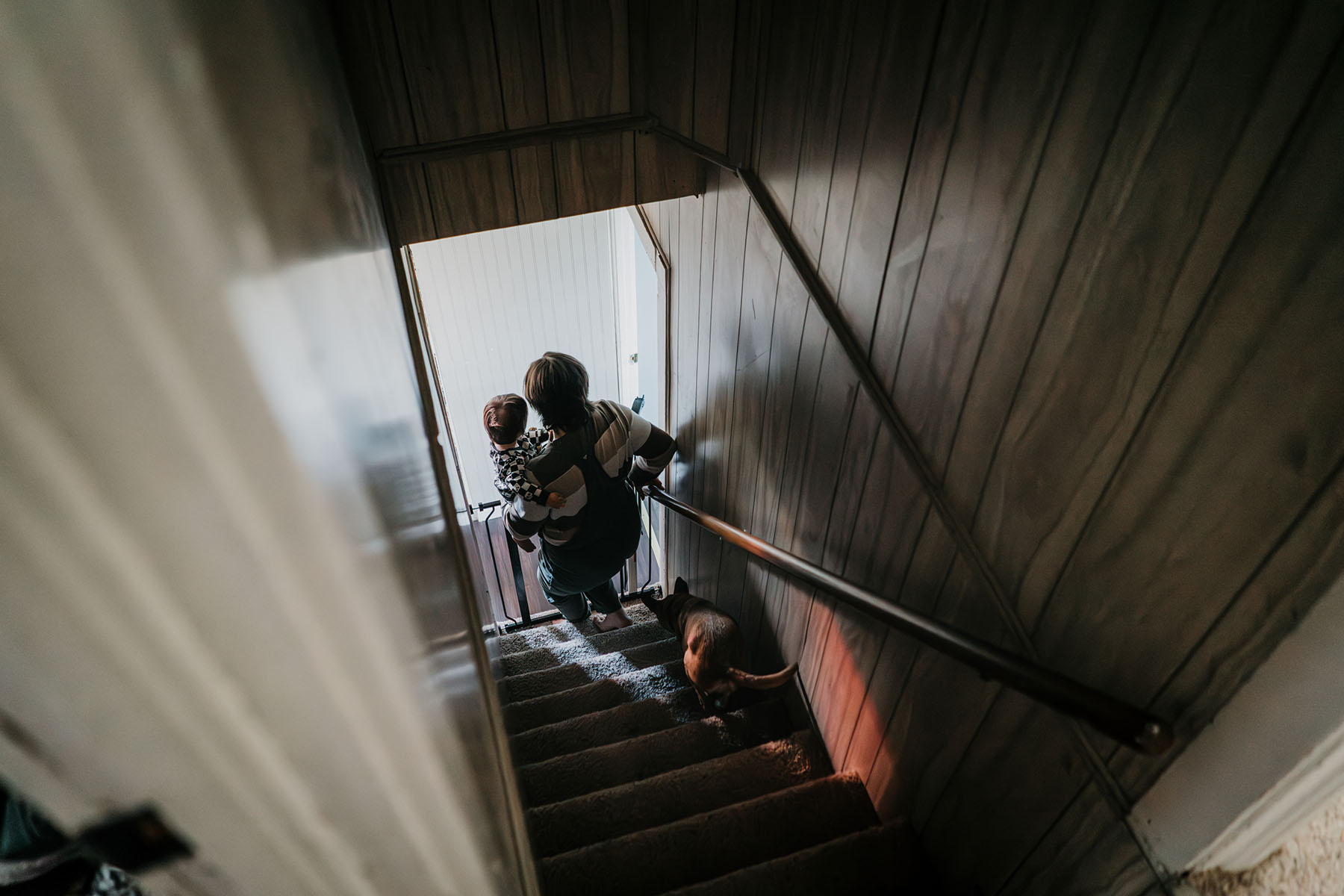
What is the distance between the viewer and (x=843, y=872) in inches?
68.7

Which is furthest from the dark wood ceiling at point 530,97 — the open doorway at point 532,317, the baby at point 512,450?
the open doorway at point 532,317

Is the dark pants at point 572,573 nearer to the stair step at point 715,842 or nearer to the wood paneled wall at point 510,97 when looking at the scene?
the stair step at point 715,842

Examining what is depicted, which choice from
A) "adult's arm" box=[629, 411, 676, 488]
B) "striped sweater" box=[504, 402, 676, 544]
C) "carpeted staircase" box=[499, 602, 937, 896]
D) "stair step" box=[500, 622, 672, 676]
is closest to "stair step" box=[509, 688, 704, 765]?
"carpeted staircase" box=[499, 602, 937, 896]

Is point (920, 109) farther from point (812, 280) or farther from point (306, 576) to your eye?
point (306, 576)

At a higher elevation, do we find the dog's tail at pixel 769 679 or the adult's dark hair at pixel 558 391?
the adult's dark hair at pixel 558 391

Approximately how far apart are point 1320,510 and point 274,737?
3.19 ft

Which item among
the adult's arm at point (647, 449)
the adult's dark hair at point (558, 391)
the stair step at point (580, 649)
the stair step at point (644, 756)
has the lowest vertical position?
the stair step at point (580, 649)

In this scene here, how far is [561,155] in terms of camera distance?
240 cm

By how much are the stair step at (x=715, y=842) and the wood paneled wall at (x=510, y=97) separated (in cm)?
200

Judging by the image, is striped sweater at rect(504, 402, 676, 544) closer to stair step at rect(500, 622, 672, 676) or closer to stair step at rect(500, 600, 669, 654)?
stair step at rect(500, 622, 672, 676)

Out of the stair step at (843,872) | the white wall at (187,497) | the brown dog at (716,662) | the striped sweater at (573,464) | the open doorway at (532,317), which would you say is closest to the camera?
the white wall at (187,497)

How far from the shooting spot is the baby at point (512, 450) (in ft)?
8.50

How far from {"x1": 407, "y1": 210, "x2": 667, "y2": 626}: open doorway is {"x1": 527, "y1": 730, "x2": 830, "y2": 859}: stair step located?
164 centimetres

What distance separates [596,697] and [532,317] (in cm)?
237
